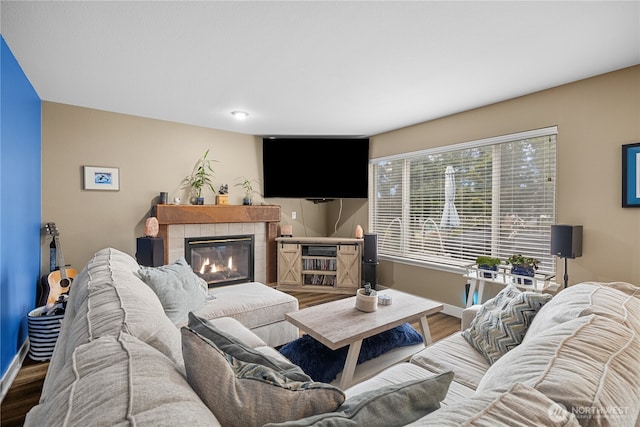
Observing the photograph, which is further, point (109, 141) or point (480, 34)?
point (109, 141)

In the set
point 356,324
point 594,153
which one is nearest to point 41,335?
point 356,324

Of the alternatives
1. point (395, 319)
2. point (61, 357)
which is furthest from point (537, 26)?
point (61, 357)

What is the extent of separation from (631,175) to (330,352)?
269 centimetres

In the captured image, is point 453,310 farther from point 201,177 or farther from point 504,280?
point 201,177

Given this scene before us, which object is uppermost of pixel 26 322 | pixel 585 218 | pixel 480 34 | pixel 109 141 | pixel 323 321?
pixel 480 34

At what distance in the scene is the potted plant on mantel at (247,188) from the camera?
4.62 meters

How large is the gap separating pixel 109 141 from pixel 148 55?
184 cm

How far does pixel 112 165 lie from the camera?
363 cm

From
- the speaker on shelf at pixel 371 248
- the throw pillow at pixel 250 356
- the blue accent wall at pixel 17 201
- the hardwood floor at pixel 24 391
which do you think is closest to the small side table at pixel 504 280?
the hardwood floor at pixel 24 391

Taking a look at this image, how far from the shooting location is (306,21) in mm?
1850

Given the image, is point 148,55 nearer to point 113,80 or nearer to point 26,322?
point 113,80

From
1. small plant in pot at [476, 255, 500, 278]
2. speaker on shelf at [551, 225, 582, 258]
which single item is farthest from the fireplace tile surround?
speaker on shelf at [551, 225, 582, 258]

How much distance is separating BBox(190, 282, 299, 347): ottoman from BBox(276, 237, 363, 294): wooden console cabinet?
181 centimetres

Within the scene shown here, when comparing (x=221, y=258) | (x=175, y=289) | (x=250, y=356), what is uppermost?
(x=250, y=356)
